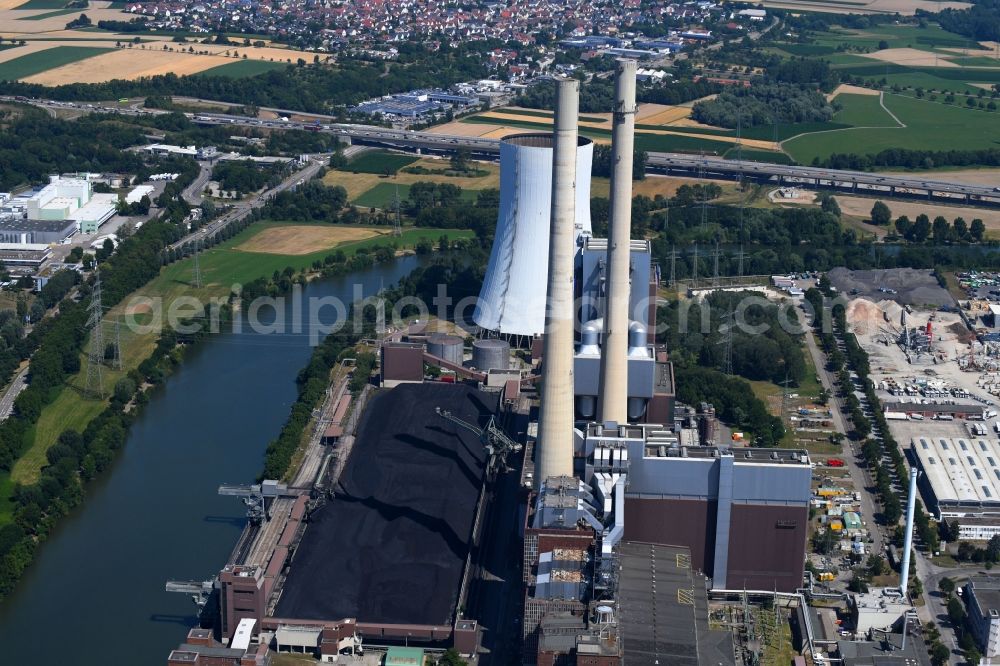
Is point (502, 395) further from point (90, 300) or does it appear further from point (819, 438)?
point (90, 300)

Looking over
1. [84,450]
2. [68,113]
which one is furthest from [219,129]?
[84,450]

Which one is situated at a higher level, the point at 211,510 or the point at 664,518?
the point at 664,518

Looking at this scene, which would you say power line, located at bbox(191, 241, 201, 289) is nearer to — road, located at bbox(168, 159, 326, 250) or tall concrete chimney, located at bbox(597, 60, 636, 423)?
road, located at bbox(168, 159, 326, 250)

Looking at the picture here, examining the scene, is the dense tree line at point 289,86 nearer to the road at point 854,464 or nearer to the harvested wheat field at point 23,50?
the harvested wheat field at point 23,50

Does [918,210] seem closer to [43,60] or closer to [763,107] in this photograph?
[763,107]

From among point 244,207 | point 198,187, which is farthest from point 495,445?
point 198,187

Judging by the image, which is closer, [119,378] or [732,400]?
[732,400]
